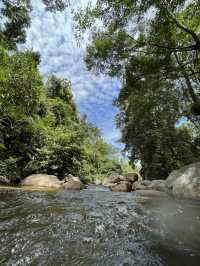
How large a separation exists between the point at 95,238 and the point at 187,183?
7649 mm

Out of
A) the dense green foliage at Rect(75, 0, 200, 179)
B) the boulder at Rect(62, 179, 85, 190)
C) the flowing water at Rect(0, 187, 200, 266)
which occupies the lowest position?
the flowing water at Rect(0, 187, 200, 266)

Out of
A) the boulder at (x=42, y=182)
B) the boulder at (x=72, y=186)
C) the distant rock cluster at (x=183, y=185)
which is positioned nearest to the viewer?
the distant rock cluster at (x=183, y=185)

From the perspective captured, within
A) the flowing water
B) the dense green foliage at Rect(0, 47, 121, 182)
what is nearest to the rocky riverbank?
the dense green foliage at Rect(0, 47, 121, 182)

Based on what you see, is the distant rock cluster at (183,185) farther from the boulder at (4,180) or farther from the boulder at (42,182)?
the boulder at (4,180)

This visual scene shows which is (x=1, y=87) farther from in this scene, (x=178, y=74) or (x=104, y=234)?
(x=178, y=74)

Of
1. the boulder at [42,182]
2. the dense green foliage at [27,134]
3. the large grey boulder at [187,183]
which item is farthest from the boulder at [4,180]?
the large grey boulder at [187,183]

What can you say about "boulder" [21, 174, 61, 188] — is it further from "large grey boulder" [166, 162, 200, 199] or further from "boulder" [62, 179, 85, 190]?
"large grey boulder" [166, 162, 200, 199]

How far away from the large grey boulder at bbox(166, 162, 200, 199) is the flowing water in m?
4.44

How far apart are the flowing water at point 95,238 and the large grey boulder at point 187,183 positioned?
14.6ft

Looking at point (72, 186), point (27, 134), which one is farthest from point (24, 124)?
point (72, 186)

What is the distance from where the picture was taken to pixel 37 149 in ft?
51.1

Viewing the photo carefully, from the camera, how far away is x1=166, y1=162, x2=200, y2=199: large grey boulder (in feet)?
30.3

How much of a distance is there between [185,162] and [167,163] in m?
1.78

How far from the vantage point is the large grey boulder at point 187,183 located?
9.22 metres
